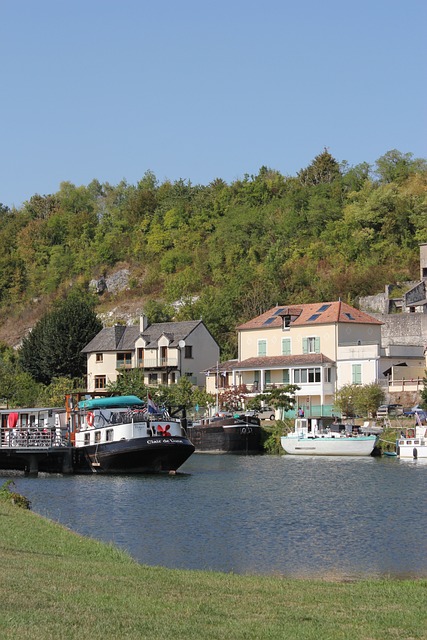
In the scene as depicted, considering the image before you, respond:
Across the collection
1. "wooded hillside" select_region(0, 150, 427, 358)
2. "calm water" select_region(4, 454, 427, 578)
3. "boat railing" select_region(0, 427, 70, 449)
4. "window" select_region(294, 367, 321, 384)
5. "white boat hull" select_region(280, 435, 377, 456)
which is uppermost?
"wooded hillside" select_region(0, 150, 427, 358)

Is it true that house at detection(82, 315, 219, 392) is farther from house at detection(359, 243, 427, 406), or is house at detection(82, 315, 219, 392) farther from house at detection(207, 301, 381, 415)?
house at detection(359, 243, 427, 406)

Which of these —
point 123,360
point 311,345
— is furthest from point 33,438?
point 123,360

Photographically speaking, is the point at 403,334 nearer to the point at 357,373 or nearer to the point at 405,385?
the point at 357,373

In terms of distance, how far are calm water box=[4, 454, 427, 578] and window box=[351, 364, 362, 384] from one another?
2241 cm

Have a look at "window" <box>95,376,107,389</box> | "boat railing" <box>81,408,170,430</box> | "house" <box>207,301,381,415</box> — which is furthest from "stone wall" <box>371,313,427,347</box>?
"boat railing" <box>81,408,170,430</box>

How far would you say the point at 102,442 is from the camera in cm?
5709

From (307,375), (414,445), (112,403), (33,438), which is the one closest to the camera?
(112,403)

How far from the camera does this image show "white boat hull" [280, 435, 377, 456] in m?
66.3

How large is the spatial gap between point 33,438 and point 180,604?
44.8 m

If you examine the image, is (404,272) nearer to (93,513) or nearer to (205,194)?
(205,194)

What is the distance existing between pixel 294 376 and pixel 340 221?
140ft

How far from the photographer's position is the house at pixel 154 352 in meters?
99.9

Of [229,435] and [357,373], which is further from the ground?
[357,373]

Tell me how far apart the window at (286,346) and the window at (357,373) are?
7386 millimetres
